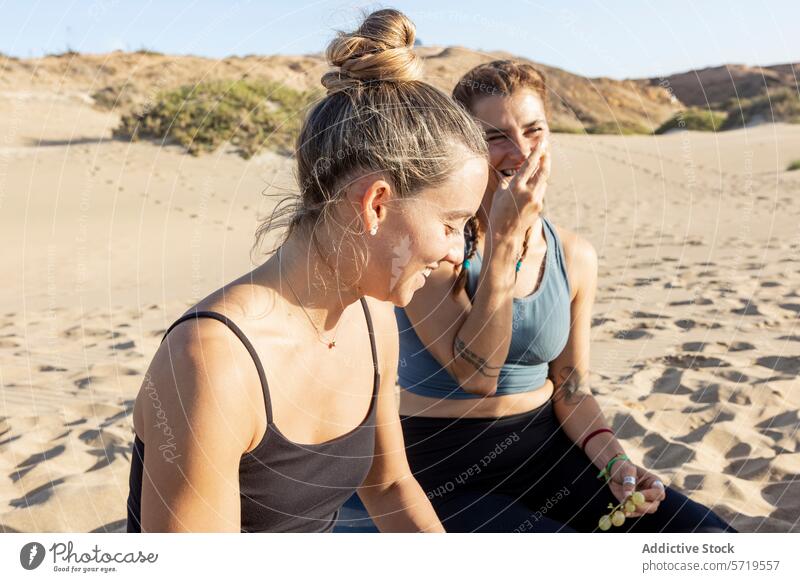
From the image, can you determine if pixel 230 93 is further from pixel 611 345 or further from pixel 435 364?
pixel 435 364

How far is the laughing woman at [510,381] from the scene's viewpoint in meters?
2.46

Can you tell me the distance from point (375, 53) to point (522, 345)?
1117mm

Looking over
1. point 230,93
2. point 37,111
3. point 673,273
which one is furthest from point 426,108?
point 37,111

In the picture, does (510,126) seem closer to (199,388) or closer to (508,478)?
(508,478)

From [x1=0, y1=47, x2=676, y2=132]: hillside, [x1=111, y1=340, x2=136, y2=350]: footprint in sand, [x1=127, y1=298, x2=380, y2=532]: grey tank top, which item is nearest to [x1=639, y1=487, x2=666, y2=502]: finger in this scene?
[x1=127, y1=298, x2=380, y2=532]: grey tank top

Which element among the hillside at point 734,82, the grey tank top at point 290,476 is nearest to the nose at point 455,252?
the grey tank top at point 290,476

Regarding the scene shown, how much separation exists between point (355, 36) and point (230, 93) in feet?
48.5

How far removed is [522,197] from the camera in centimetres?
243

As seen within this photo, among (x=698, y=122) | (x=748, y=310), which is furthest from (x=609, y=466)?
(x=698, y=122)

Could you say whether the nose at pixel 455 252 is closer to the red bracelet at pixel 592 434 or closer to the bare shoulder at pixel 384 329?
the bare shoulder at pixel 384 329

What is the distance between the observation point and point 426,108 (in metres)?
1.82

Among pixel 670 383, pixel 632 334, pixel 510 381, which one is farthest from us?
pixel 632 334

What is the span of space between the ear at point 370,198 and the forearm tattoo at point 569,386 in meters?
1.29

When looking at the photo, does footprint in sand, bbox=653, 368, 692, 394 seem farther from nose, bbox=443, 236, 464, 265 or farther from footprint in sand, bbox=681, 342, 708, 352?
nose, bbox=443, 236, 464, 265
